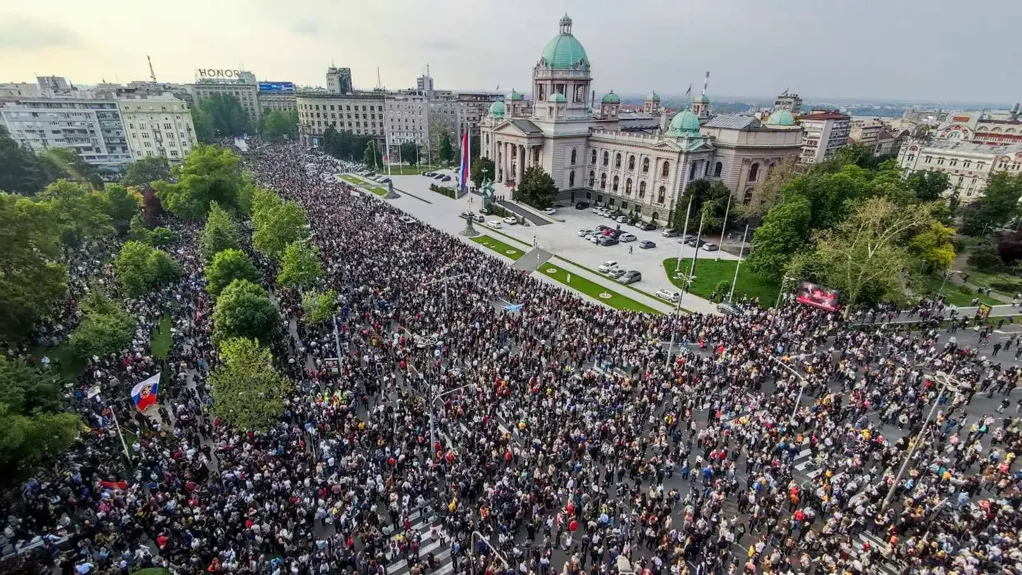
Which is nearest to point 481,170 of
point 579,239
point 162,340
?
point 579,239

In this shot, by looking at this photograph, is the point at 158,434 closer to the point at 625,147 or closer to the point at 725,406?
the point at 725,406

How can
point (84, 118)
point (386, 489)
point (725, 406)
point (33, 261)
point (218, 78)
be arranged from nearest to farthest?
point (386, 489), point (725, 406), point (33, 261), point (84, 118), point (218, 78)

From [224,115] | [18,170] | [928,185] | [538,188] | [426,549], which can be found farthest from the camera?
[224,115]

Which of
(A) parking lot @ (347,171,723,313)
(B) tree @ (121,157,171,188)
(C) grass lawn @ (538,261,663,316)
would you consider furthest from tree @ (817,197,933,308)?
(B) tree @ (121,157,171,188)

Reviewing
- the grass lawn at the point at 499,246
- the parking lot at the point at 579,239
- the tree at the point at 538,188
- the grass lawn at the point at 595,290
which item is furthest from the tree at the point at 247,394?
the tree at the point at 538,188

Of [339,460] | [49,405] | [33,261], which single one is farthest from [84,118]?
[339,460]

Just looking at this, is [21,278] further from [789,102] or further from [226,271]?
[789,102]

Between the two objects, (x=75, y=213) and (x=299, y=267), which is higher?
(x=75, y=213)

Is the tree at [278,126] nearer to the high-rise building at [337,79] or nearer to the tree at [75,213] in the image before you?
the high-rise building at [337,79]
